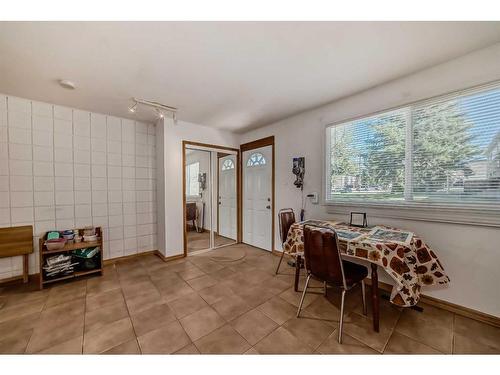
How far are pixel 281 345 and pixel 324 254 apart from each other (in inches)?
30.7

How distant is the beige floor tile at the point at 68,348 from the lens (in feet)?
4.70

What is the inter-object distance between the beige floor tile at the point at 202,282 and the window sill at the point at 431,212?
2.00 meters

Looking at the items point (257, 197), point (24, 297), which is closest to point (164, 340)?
point (24, 297)

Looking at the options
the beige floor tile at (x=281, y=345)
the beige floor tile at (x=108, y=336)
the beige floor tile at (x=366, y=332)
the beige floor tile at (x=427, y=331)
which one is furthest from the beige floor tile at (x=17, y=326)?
the beige floor tile at (x=427, y=331)

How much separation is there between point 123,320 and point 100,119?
2.99 metres

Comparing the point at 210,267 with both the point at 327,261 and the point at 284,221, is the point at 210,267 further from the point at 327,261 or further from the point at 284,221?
the point at 327,261

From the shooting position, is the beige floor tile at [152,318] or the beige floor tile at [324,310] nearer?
the beige floor tile at [152,318]

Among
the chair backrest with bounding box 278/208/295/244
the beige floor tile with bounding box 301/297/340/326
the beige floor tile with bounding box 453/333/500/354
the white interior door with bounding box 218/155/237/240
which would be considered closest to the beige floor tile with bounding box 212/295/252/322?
the beige floor tile with bounding box 301/297/340/326

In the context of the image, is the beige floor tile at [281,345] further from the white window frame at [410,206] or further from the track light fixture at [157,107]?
the track light fixture at [157,107]

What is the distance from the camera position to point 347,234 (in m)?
1.99

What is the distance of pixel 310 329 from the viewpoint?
1.67 metres

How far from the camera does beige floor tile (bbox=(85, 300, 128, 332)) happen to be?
174cm
